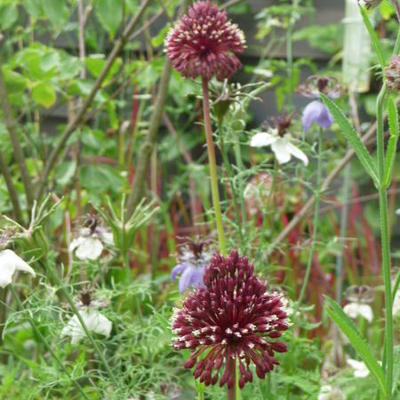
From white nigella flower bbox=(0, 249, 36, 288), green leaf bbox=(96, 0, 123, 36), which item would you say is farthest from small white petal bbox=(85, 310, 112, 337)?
green leaf bbox=(96, 0, 123, 36)

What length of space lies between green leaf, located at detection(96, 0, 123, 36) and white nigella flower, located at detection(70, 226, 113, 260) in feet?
1.44

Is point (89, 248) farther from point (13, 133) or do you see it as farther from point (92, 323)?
point (13, 133)

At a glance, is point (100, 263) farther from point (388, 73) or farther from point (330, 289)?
point (330, 289)

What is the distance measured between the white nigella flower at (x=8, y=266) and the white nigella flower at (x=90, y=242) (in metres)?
0.27

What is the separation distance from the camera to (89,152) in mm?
2088

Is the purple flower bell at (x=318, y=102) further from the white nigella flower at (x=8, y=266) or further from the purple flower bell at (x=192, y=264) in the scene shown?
the white nigella flower at (x=8, y=266)

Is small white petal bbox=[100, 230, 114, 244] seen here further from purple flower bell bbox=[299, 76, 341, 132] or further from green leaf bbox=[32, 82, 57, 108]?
green leaf bbox=[32, 82, 57, 108]

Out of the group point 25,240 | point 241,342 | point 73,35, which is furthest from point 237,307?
point 73,35

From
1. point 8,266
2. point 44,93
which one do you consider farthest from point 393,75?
point 44,93

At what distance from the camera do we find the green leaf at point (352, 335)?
69 centimetres

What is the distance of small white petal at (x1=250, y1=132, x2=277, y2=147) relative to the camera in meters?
1.16

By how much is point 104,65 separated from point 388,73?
1.01 meters

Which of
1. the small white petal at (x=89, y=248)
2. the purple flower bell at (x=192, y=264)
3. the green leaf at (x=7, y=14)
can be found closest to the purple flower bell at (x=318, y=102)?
the purple flower bell at (x=192, y=264)

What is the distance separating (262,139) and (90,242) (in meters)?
0.29
